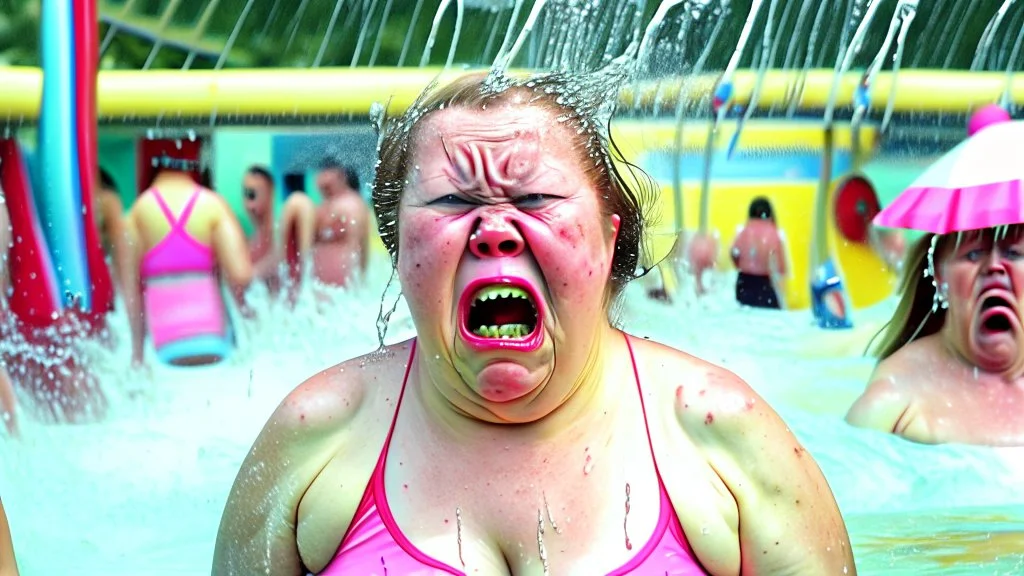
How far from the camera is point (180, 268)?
5.76 m

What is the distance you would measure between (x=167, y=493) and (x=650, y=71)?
2.92m

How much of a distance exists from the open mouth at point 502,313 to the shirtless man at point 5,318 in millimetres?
3617

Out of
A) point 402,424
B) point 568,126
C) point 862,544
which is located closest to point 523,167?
point 568,126

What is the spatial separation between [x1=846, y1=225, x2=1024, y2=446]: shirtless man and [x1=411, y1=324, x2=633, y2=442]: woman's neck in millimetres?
2442

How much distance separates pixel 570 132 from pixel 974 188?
283 centimetres

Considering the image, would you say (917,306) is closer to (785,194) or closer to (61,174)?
(785,194)

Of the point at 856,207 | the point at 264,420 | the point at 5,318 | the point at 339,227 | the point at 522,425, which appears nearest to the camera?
the point at 522,425

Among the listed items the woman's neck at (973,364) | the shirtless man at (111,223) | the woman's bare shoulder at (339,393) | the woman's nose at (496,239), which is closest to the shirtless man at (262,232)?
the shirtless man at (111,223)

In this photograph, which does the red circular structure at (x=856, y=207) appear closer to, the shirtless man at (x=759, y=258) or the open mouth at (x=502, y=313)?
the shirtless man at (x=759, y=258)

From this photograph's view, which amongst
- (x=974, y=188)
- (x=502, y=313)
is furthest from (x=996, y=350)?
(x=502, y=313)

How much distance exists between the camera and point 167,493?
192 inches

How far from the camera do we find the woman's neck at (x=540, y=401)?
7.93 ft

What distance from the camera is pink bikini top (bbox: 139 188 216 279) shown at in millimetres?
5730

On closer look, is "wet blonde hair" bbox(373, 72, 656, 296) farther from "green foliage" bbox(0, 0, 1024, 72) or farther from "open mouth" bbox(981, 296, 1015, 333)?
"green foliage" bbox(0, 0, 1024, 72)
